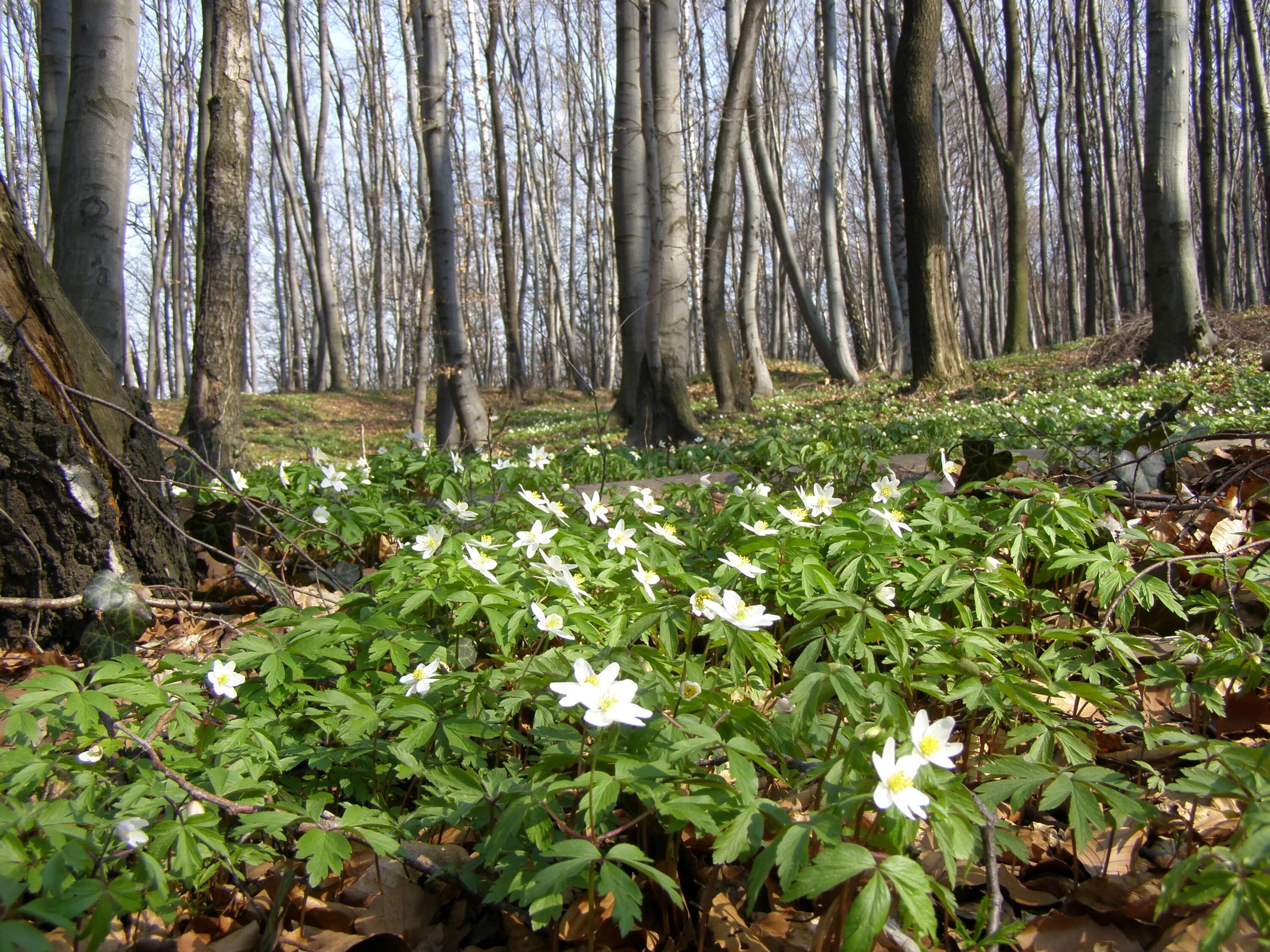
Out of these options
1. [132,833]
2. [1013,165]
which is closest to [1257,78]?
[1013,165]

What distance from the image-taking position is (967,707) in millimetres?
1557

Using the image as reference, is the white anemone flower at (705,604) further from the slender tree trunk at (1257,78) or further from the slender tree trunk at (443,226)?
the slender tree trunk at (1257,78)

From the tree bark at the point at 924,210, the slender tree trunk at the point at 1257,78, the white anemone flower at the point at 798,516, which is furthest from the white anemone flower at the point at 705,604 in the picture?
the slender tree trunk at the point at 1257,78

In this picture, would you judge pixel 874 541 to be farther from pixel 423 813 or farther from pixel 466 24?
pixel 466 24

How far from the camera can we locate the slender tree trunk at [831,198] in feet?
50.2

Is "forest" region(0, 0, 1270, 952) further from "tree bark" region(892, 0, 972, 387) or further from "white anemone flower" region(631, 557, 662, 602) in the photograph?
"tree bark" region(892, 0, 972, 387)

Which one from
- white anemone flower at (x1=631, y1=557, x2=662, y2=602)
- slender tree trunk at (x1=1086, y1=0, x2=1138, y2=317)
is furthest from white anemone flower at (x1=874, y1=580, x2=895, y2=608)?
slender tree trunk at (x1=1086, y1=0, x2=1138, y2=317)

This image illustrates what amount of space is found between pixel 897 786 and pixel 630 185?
30.9ft

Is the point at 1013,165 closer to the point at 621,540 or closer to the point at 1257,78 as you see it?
the point at 1257,78

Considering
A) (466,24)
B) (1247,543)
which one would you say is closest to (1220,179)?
(466,24)

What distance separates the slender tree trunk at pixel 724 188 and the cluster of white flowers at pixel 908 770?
852 centimetres

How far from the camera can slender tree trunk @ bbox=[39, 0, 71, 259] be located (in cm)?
765

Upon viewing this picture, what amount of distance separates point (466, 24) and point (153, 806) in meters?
22.6

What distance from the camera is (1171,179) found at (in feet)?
28.1
